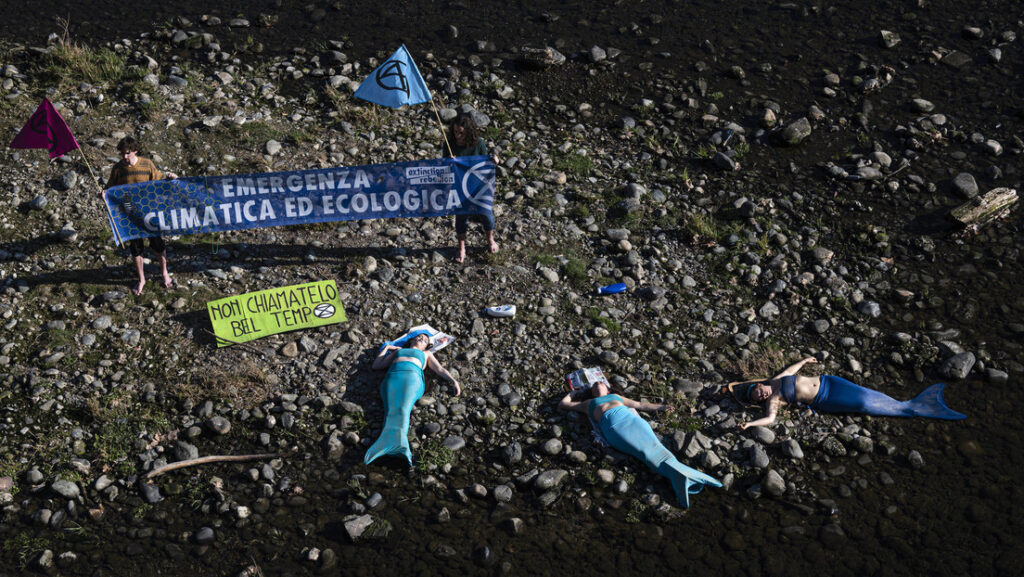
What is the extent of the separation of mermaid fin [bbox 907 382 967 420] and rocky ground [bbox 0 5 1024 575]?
0.19 meters

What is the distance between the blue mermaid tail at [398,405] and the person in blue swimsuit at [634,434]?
172 centimetres

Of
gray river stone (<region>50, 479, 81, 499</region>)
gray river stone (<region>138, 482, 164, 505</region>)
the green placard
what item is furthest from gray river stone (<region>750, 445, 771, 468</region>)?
gray river stone (<region>50, 479, 81, 499</region>)

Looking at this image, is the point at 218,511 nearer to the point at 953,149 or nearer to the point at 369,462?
the point at 369,462

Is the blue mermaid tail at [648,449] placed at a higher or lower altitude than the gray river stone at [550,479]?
higher

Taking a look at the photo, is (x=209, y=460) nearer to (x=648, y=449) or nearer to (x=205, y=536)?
(x=205, y=536)

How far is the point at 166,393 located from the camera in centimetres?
1028

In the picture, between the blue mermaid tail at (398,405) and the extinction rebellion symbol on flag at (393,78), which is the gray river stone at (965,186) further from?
the blue mermaid tail at (398,405)

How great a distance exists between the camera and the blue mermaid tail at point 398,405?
9.55 meters

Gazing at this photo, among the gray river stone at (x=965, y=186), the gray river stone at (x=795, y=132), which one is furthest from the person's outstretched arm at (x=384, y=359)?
the gray river stone at (x=965, y=186)

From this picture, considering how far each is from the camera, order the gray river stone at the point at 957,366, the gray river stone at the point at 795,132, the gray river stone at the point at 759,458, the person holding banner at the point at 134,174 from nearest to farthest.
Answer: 1. the gray river stone at the point at 759,458
2. the gray river stone at the point at 957,366
3. the person holding banner at the point at 134,174
4. the gray river stone at the point at 795,132

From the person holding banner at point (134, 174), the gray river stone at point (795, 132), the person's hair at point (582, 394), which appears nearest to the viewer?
the person's hair at point (582, 394)

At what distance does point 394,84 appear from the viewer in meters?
11.3

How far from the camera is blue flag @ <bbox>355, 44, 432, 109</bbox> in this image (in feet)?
36.9

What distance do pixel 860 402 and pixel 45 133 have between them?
10.3 m
